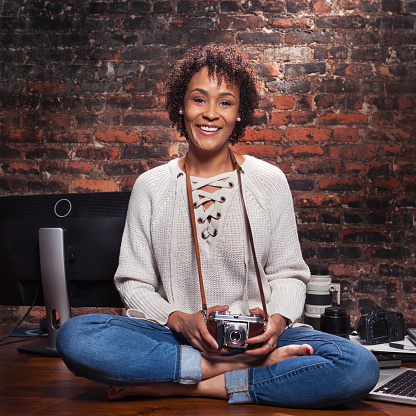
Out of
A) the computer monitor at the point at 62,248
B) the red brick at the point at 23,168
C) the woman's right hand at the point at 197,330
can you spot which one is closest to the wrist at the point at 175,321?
the woman's right hand at the point at 197,330

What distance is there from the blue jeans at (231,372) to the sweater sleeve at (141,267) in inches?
5.6

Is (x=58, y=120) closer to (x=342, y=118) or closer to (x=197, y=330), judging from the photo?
(x=342, y=118)

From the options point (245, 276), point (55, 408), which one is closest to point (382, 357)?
point (245, 276)

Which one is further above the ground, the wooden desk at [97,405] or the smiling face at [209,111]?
the smiling face at [209,111]

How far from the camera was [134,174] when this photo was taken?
8.85ft

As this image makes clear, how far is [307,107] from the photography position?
266 centimetres

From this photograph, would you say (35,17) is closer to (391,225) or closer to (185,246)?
(185,246)

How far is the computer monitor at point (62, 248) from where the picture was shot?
2.00 metres

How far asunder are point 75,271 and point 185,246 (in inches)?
19.8

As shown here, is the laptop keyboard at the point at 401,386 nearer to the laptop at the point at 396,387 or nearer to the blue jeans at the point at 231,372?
the laptop at the point at 396,387

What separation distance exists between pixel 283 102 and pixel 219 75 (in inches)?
34.2

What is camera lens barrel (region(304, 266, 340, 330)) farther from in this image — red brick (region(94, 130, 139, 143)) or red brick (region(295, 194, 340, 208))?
red brick (region(94, 130, 139, 143))

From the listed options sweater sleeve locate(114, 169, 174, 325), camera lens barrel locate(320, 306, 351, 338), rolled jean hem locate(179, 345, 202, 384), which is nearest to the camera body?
rolled jean hem locate(179, 345, 202, 384)

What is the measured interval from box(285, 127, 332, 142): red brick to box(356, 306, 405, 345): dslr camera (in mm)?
937
